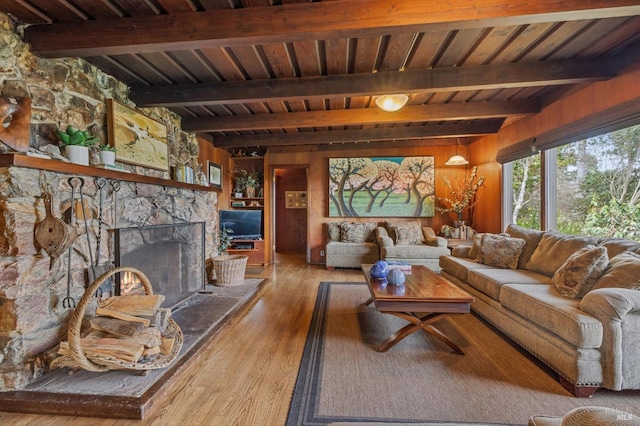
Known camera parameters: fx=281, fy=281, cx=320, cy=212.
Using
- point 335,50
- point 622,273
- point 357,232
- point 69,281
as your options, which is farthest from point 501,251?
point 69,281

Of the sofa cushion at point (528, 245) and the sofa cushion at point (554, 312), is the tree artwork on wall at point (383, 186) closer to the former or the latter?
the sofa cushion at point (528, 245)

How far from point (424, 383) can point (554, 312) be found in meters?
1.00

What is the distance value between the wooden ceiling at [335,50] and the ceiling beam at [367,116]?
1 centimetres

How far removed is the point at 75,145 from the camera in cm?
204

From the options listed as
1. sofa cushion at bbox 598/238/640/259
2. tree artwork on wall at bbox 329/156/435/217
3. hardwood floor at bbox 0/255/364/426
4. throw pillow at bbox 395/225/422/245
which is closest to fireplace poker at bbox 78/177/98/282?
hardwood floor at bbox 0/255/364/426

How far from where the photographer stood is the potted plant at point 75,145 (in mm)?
2021

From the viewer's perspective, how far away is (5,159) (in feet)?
5.21

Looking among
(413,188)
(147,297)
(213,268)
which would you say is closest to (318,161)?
(413,188)

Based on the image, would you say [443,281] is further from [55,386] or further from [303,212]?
[303,212]

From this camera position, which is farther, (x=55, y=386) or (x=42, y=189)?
(x=42, y=189)

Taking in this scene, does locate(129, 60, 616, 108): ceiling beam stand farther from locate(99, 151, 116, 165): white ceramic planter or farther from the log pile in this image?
the log pile

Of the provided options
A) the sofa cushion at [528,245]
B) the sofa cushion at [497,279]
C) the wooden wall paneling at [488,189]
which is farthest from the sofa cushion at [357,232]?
the sofa cushion at [528,245]

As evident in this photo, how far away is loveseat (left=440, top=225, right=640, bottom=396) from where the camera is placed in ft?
5.55

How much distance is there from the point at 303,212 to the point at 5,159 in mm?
6306
